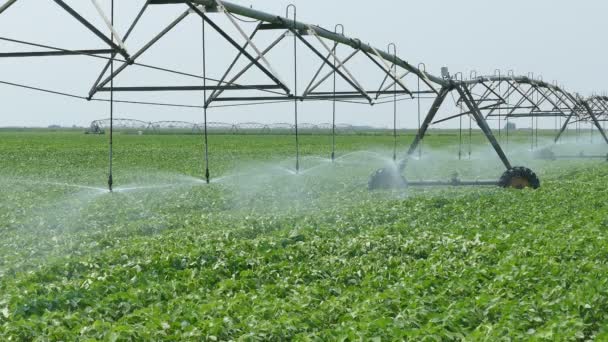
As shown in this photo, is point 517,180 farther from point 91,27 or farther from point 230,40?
point 91,27

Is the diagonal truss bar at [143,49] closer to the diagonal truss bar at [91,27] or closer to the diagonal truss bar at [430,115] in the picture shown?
the diagonal truss bar at [91,27]

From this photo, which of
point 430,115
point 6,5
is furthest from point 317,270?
point 430,115

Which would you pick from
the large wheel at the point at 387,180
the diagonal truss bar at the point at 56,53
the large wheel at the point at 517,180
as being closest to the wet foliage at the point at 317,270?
the large wheel at the point at 517,180

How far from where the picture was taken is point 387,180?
1778cm

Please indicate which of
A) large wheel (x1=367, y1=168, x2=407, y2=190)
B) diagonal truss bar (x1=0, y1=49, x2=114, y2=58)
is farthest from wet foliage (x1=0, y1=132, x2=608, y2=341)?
diagonal truss bar (x1=0, y1=49, x2=114, y2=58)

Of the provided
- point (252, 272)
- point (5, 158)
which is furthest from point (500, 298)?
point (5, 158)

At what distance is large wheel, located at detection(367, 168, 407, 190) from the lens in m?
17.5

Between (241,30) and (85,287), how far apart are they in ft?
13.9

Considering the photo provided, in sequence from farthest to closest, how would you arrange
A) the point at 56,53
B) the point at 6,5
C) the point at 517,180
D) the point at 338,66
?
the point at 517,180, the point at 338,66, the point at 56,53, the point at 6,5

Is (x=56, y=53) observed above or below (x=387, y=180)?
above

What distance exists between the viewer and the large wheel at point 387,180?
17.5 metres

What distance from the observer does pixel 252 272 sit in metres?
7.84

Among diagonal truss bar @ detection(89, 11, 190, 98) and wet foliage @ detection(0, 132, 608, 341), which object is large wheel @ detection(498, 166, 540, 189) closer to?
wet foliage @ detection(0, 132, 608, 341)

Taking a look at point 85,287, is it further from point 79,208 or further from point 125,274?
point 79,208
